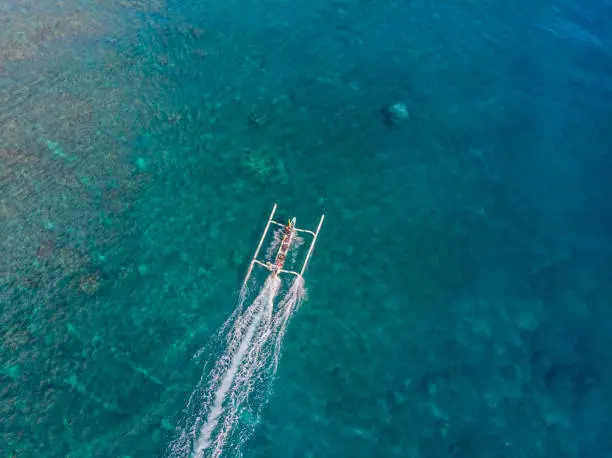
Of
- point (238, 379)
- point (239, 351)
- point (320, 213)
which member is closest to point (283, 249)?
point (320, 213)

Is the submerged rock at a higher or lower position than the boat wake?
higher

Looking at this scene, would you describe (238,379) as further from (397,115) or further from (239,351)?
(397,115)

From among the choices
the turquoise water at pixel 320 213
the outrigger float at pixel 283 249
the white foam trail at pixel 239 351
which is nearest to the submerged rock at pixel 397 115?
the turquoise water at pixel 320 213

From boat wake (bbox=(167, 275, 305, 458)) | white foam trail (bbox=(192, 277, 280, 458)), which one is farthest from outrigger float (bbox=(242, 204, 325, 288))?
white foam trail (bbox=(192, 277, 280, 458))

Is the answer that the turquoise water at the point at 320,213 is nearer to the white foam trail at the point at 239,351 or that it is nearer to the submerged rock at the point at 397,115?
the submerged rock at the point at 397,115

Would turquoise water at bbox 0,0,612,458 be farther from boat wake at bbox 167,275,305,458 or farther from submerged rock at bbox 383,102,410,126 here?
submerged rock at bbox 383,102,410,126
